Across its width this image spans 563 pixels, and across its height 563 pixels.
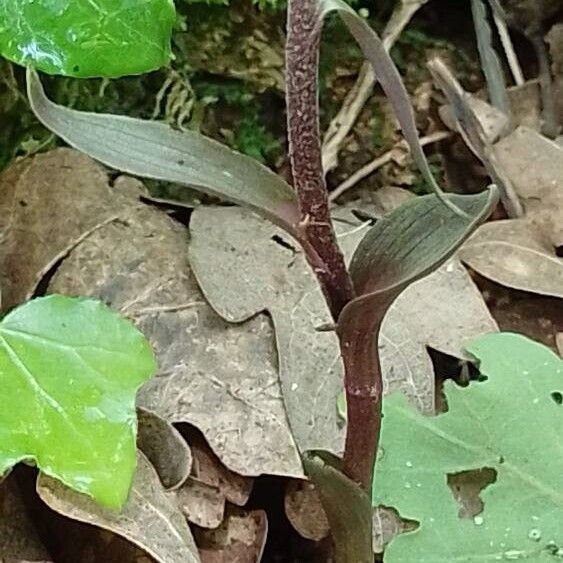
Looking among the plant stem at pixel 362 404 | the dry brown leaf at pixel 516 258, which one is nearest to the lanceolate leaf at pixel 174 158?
the plant stem at pixel 362 404

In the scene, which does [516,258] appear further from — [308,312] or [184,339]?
[184,339]

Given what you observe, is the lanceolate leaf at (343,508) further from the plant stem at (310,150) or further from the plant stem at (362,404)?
the plant stem at (310,150)

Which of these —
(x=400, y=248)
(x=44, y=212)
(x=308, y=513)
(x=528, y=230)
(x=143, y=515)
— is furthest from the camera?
(x=528, y=230)

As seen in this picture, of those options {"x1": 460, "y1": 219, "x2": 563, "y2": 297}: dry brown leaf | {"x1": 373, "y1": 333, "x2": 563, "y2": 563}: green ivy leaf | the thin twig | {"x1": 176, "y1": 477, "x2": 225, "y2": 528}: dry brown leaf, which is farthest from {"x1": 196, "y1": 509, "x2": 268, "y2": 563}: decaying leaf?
the thin twig

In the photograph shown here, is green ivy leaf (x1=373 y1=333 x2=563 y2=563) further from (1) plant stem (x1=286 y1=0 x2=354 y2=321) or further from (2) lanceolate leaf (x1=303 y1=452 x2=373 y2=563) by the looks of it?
(1) plant stem (x1=286 y1=0 x2=354 y2=321)

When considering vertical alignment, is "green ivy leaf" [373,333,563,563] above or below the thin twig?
below

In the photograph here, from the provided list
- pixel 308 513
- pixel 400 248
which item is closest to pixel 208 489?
pixel 308 513
